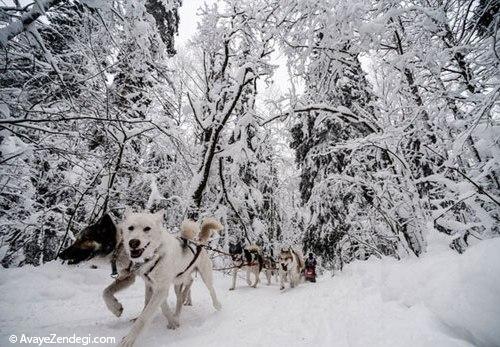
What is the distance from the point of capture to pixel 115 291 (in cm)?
346

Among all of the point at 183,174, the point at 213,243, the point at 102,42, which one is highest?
the point at 102,42

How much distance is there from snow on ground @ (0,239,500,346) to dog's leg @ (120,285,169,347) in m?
0.33

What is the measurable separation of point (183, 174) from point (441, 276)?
24.4 ft

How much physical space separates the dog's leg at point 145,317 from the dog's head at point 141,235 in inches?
16.0

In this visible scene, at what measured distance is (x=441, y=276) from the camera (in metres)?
2.74

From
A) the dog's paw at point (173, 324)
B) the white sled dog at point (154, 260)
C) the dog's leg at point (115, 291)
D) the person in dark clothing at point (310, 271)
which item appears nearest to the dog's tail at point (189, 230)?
the white sled dog at point (154, 260)

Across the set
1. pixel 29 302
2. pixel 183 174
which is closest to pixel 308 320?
pixel 29 302

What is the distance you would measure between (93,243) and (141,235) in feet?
2.64

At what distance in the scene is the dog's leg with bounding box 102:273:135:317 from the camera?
334 cm

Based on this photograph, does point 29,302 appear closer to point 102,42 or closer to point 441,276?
point 102,42

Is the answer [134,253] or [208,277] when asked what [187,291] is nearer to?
[208,277]

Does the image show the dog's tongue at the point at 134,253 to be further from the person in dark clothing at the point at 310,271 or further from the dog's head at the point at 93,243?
the person in dark clothing at the point at 310,271

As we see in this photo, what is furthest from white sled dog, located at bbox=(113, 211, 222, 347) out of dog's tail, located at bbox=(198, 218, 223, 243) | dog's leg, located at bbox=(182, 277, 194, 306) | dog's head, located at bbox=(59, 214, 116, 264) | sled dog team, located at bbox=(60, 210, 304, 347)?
dog's tail, located at bbox=(198, 218, 223, 243)

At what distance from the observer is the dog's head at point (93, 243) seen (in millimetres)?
3506
